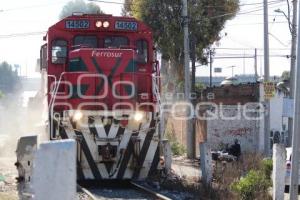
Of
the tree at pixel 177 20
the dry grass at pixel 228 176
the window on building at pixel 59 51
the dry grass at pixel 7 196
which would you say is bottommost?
the dry grass at pixel 228 176

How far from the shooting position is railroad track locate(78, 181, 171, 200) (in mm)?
10961

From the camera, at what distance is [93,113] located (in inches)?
494

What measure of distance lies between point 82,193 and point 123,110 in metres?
2.29

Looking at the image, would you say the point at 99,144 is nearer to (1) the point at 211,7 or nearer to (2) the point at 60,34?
(2) the point at 60,34

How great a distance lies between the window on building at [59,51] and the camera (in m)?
13.3

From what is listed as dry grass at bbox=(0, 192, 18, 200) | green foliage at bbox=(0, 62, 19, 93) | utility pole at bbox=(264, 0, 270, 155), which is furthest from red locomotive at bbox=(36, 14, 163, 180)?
green foliage at bbox=(0, 62, 19, 93)

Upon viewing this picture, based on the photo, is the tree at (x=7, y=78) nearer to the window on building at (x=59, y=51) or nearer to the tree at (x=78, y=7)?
the tree at (x=78, y=7)

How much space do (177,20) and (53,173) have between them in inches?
1021

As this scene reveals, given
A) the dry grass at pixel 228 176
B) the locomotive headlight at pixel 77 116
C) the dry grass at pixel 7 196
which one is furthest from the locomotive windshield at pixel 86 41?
the dry grass at pixel 228 176

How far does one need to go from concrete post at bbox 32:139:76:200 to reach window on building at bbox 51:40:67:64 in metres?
9.24

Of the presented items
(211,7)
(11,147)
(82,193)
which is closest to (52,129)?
(82,193)

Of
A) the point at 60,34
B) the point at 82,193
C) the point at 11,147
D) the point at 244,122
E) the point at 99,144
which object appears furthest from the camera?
the point at 244,122

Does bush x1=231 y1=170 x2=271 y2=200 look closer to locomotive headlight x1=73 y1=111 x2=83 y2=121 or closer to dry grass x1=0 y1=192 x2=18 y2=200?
locomotive headlight x1=73 y1=111 x2=83 y2=121

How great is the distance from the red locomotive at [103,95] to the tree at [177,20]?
15480 millimetres
